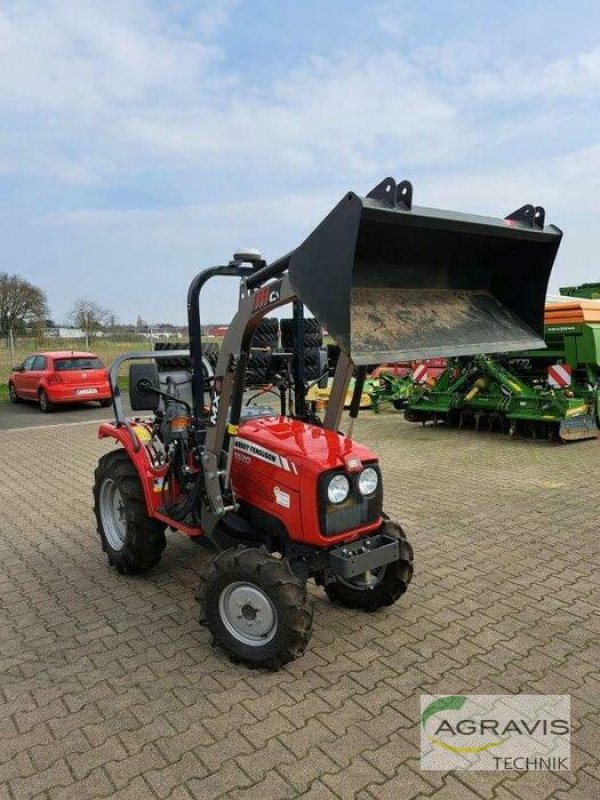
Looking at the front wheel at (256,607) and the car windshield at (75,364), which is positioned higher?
the car windshield at (75,364)

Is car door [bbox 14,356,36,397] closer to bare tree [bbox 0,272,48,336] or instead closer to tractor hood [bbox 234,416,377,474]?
tractor hood [bbox 234,416,377,474]

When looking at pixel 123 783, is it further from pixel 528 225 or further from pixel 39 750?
pixel 528 225

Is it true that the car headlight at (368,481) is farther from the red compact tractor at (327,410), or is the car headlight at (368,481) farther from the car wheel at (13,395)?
the car wheel at (13,395)

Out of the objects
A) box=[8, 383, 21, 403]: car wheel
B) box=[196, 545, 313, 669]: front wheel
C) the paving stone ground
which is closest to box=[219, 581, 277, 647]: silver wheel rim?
box=[196, 545, 313, 669]: front wheel

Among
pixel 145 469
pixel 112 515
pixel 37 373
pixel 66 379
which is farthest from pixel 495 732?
pixel 37 373

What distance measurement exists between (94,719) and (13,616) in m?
1.34

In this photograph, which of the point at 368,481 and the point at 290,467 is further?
the point at 368,481

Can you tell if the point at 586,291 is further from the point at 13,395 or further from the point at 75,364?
the point at 13,395

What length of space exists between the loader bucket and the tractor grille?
0.84 m

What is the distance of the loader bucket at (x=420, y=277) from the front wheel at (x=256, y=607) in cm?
121

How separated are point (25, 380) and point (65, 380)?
173 centimetres

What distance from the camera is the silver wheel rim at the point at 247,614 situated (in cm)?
302

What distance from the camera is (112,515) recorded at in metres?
4.47

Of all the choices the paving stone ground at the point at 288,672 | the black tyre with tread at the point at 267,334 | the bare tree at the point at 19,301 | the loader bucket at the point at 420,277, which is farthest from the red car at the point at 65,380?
the bare tree at the point at 19,301
